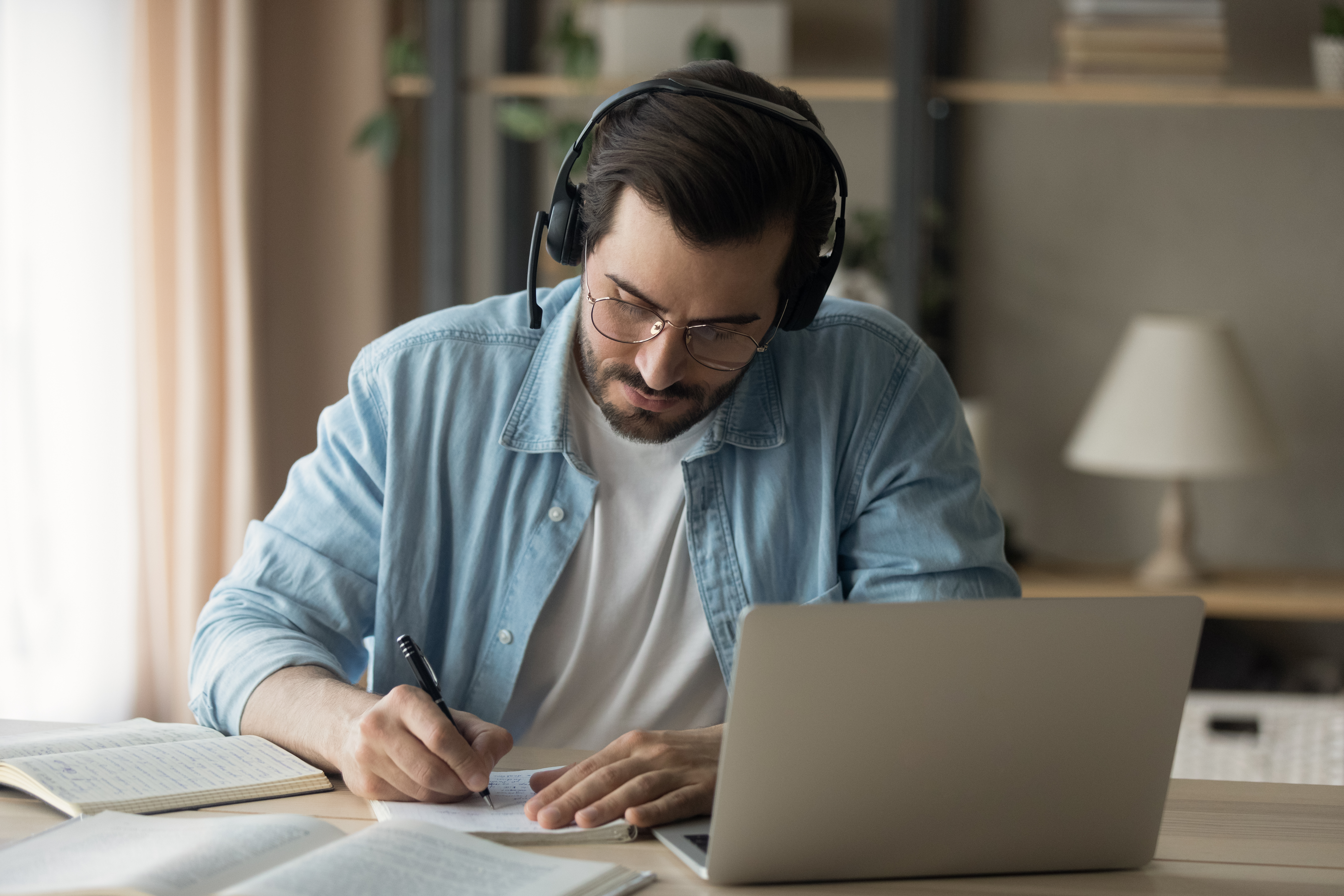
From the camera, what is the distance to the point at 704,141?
45.6 inches

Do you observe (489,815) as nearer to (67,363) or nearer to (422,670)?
(422,670)

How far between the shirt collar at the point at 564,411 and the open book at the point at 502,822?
442mm

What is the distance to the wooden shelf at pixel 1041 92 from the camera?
100 inches

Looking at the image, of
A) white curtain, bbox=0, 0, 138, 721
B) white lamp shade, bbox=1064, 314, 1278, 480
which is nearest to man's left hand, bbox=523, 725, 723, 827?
white curtain, bbox=0, 0, 138, 721

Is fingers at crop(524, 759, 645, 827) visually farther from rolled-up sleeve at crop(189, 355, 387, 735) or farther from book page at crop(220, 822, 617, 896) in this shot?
rolled-up sleeve at crop(189, 355, 387, 735)

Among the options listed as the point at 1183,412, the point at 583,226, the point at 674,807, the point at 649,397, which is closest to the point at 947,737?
the point at 674,807

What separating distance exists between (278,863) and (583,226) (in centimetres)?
69

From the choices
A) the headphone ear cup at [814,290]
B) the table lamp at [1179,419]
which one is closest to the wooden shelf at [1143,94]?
the table lamp at [1179,419]

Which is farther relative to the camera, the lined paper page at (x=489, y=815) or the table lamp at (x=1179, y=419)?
the table lamp at (x=1179, y=419)

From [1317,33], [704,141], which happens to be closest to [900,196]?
[1317,33]

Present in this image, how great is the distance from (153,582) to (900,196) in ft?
5.55

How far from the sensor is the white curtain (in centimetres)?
223

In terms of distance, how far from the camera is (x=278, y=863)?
31.9 inches

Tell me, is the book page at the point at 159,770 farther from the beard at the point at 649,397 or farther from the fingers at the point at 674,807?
the beard at the point at 649,397
